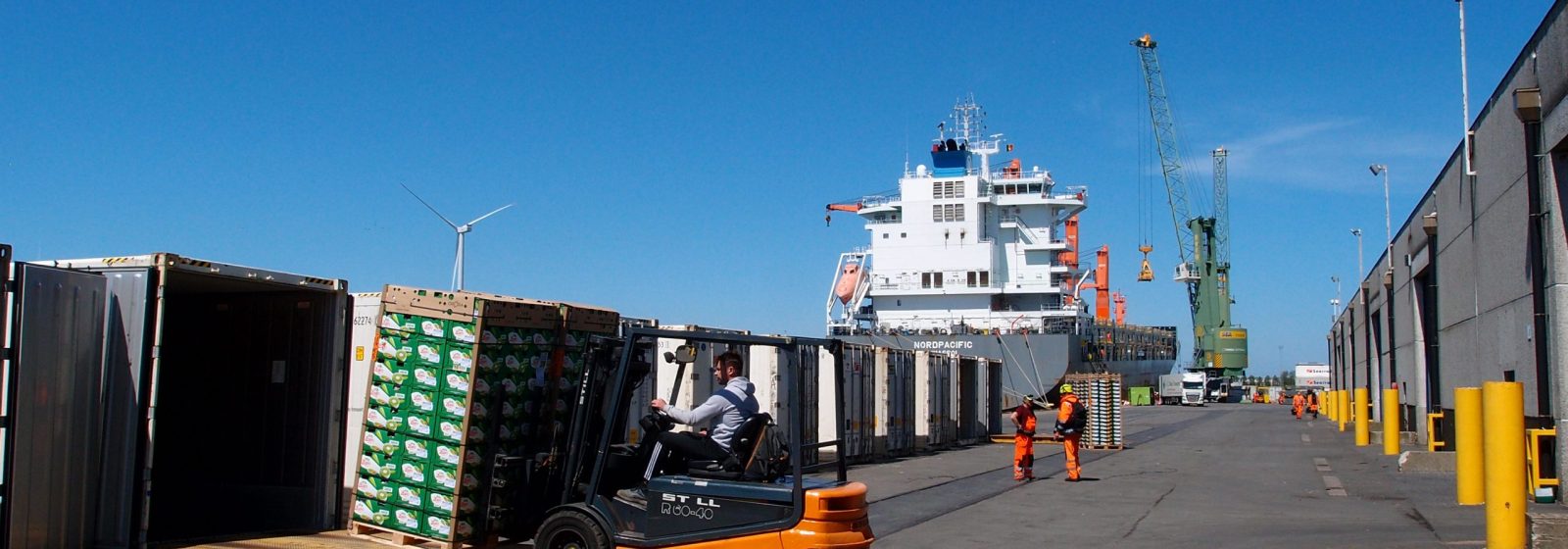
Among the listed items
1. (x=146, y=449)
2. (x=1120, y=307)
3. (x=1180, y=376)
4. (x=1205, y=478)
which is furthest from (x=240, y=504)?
(x=1120, y=307)

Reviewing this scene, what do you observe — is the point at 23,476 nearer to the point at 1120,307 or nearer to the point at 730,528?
the point at 730,528

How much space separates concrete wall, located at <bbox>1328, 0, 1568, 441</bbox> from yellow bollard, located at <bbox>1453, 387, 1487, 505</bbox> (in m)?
0.89

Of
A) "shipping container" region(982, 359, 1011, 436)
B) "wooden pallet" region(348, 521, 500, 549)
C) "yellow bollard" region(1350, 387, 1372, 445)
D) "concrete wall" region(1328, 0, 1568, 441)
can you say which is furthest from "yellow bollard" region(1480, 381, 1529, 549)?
"shipping container" region(982, 359, 1011, 436)

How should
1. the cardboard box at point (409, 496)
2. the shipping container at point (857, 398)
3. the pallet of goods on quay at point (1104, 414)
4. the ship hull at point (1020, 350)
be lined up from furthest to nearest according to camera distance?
the ship hull at point (1020, 350) < the pallet of goods on quay at point (1104, 414) < the shipping container at point (857, 398) < the cardboard box at point (409, 496)

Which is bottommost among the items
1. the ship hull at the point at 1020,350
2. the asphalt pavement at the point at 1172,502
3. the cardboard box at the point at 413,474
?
the asphalt pavement at the point at 1172,502

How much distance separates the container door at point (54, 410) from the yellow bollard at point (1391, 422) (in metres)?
22.5

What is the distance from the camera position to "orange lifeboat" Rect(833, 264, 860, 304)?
197 ft

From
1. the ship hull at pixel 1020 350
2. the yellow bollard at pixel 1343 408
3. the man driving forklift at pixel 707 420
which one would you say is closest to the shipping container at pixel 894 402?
the man driving forklift at pixel 707 420

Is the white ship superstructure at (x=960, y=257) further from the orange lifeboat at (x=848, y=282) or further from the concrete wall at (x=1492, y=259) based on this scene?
the concrete wall at (x=1492, y=259)

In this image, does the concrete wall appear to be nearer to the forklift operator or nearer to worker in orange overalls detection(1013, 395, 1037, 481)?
worker in orange overalls detection(1013, 395, 1037, 481)

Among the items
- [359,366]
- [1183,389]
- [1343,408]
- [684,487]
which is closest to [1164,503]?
[684,487]

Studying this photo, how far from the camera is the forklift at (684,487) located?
840 centimetres

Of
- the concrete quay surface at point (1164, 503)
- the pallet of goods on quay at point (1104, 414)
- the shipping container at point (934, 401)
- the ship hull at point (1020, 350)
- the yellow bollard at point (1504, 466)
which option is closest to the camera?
the yellow bollard at point (1504, 466)

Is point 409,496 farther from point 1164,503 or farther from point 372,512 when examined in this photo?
point 1164,503
